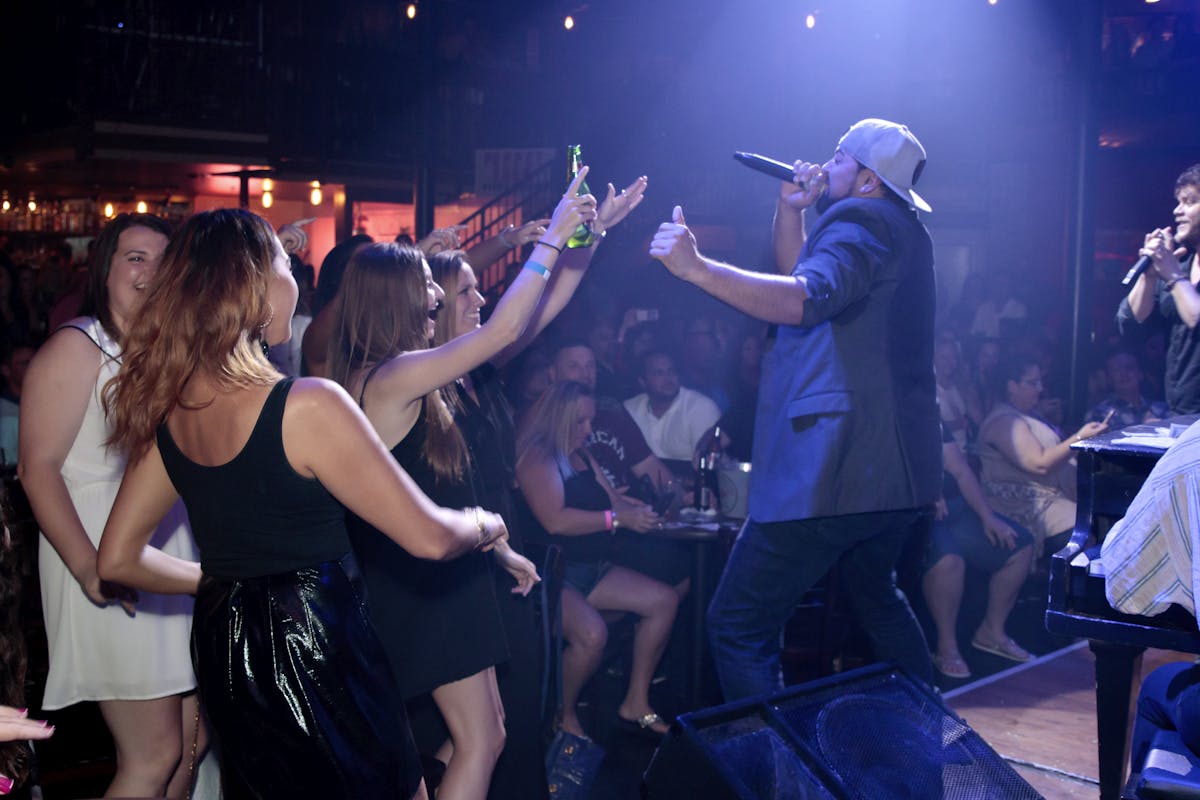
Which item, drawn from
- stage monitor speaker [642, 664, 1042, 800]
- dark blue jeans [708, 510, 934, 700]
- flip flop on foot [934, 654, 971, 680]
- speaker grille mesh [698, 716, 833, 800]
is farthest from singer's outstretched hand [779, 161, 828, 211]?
flip flop on foot [934, 654, 971, 680]

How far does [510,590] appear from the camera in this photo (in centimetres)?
268

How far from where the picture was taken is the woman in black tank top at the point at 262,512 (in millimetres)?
1592

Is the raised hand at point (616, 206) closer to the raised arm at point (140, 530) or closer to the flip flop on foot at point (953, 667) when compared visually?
the raised arm at point (140, 530)

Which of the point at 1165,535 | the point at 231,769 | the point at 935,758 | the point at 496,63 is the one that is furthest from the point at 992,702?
→ the point at 496,63

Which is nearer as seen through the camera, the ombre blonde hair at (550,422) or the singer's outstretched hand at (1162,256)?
the singer's outstretched hand at (1162,256)

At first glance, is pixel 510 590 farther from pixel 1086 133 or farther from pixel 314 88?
pixel 314 88

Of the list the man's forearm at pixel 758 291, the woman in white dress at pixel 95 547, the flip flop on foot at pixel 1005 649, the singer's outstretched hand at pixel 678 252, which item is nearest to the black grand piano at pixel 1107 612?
the man's forearm at pixel 758 291

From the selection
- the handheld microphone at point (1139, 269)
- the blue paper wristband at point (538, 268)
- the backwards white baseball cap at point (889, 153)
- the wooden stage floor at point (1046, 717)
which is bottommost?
the wooden stage floor at point (1046, 717)

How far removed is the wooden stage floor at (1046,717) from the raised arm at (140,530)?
2235 millimetres

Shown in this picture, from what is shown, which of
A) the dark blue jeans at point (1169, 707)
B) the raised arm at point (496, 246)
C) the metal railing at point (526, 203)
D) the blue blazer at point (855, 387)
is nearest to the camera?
the dark blue jeans at point (1169, 707)

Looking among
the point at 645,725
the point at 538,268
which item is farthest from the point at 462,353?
the point at 645,725

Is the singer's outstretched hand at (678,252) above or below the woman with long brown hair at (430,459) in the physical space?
above

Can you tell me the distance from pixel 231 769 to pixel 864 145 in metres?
1.87

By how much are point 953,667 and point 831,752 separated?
2558 millimetres
